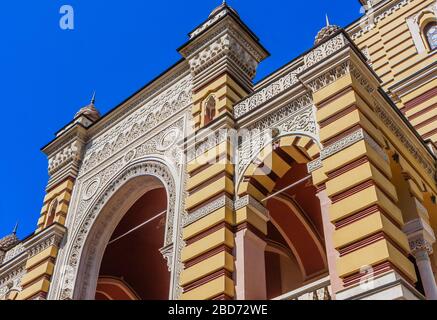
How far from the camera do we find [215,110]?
41.3 feet

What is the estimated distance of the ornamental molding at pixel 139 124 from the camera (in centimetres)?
1393

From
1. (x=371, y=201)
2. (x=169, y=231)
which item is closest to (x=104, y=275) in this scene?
(x=169, y=231)

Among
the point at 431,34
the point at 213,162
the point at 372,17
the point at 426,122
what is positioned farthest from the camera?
the point at 372,17

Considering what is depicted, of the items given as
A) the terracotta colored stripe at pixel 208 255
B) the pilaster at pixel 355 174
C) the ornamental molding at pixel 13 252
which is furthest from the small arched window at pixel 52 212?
the pilaster at pixel 355 174

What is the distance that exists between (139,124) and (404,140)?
22.5 feet

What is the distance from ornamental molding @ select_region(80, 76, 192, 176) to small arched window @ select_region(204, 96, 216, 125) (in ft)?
2.50

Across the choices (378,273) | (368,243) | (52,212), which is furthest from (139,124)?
(378,273)

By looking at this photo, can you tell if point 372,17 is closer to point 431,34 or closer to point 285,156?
point 431,34

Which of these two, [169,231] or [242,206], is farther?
[169,231]

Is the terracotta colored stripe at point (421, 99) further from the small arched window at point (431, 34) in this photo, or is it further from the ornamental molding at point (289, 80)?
the ornamental molding at point (289, 80)

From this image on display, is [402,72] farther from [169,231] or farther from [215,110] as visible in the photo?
[169,231]

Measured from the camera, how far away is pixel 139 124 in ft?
48.0

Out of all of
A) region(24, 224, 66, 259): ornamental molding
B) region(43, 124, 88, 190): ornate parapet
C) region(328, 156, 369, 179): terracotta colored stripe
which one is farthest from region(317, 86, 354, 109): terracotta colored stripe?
region(43, 124, 88, 190): ornate parapet
